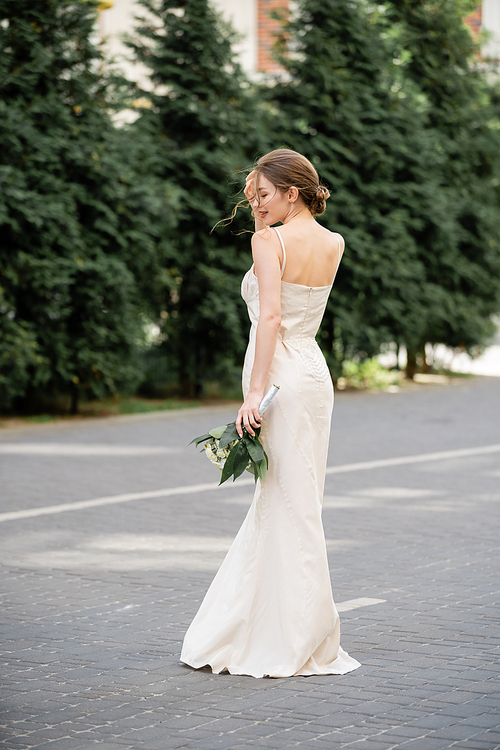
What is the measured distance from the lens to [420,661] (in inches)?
176

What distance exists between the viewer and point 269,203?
4.44m

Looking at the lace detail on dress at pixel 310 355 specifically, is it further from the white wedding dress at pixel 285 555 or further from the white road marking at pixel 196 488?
the white road marking at pixel 196 488

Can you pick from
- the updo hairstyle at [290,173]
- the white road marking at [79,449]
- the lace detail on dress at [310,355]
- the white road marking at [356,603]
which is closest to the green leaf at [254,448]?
the lace detail on dress at [310,355]

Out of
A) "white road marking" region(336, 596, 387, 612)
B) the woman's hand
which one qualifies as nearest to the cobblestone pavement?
"white road marking" region(336, 596, 387, 612)

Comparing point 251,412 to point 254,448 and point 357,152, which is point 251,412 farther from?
point 357,152

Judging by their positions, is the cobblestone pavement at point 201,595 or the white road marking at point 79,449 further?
the white road marking at point 79,449

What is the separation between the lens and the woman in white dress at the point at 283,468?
4.31 metres

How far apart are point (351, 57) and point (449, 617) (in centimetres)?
1407

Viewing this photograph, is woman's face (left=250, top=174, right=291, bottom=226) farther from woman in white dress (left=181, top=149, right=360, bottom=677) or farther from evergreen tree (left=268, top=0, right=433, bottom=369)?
evergreen tree (left=268, top=0, right=433, bottom=369)

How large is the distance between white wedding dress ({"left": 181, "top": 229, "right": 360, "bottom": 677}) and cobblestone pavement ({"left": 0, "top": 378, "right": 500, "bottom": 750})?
11 cm

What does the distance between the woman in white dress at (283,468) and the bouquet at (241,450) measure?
54mm

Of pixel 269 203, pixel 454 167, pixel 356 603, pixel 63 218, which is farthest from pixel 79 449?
pixel 454 167

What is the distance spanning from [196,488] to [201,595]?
3.39 meters

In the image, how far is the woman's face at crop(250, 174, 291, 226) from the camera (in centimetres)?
443
